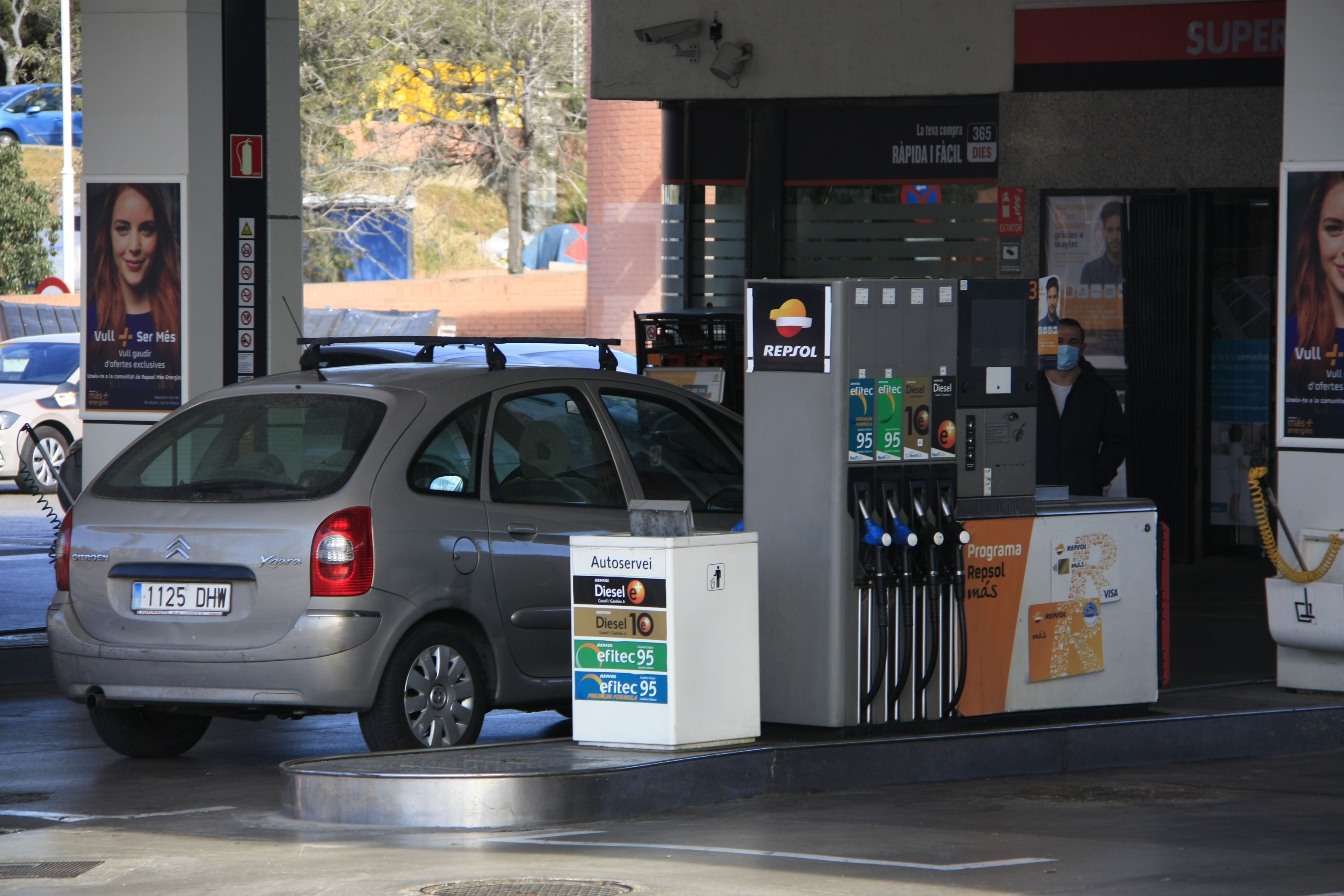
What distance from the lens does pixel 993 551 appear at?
8711 mm

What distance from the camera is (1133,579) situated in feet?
30.6

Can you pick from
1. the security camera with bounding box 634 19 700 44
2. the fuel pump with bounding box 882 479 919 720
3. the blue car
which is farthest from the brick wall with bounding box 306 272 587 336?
the fuel pump with bounding box 882 479 919 720

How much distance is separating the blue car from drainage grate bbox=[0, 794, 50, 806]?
138ft

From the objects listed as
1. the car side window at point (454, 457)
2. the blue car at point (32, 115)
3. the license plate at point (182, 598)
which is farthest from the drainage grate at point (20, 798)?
the blue car at point (32, 115)

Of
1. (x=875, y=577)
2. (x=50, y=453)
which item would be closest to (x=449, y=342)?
(x=875, y=577)

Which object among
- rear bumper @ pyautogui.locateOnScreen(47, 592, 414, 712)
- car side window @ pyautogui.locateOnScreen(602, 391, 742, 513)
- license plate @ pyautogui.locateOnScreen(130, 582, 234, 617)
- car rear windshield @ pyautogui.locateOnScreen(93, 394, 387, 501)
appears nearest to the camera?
rear bumper @ pyautogui.locateOnScreen(47, 592, 414, 712)

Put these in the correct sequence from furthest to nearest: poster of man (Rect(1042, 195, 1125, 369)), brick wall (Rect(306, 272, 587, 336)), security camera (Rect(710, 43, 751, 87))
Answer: brick wall (Rect(306, 272, 587, 336)) → security camera (Rect(710, 43, 751, 87)) → poster of man (Rect(1042, 195, 1125, 369))

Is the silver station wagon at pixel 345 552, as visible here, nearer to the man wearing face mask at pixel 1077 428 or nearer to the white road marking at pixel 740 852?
the white road marking at pixel 740 852

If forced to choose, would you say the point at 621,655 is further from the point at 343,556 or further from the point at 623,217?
the point at 623,217

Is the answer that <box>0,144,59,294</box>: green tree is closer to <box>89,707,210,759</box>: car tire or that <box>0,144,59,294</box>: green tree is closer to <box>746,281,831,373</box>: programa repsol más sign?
<box>89,707,210,759</box>: car tire

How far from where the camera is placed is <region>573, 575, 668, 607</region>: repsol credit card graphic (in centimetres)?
766

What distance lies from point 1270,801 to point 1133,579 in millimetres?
1624

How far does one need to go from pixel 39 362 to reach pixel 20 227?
80.8ft

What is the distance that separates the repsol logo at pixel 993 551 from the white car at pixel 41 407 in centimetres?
1445
